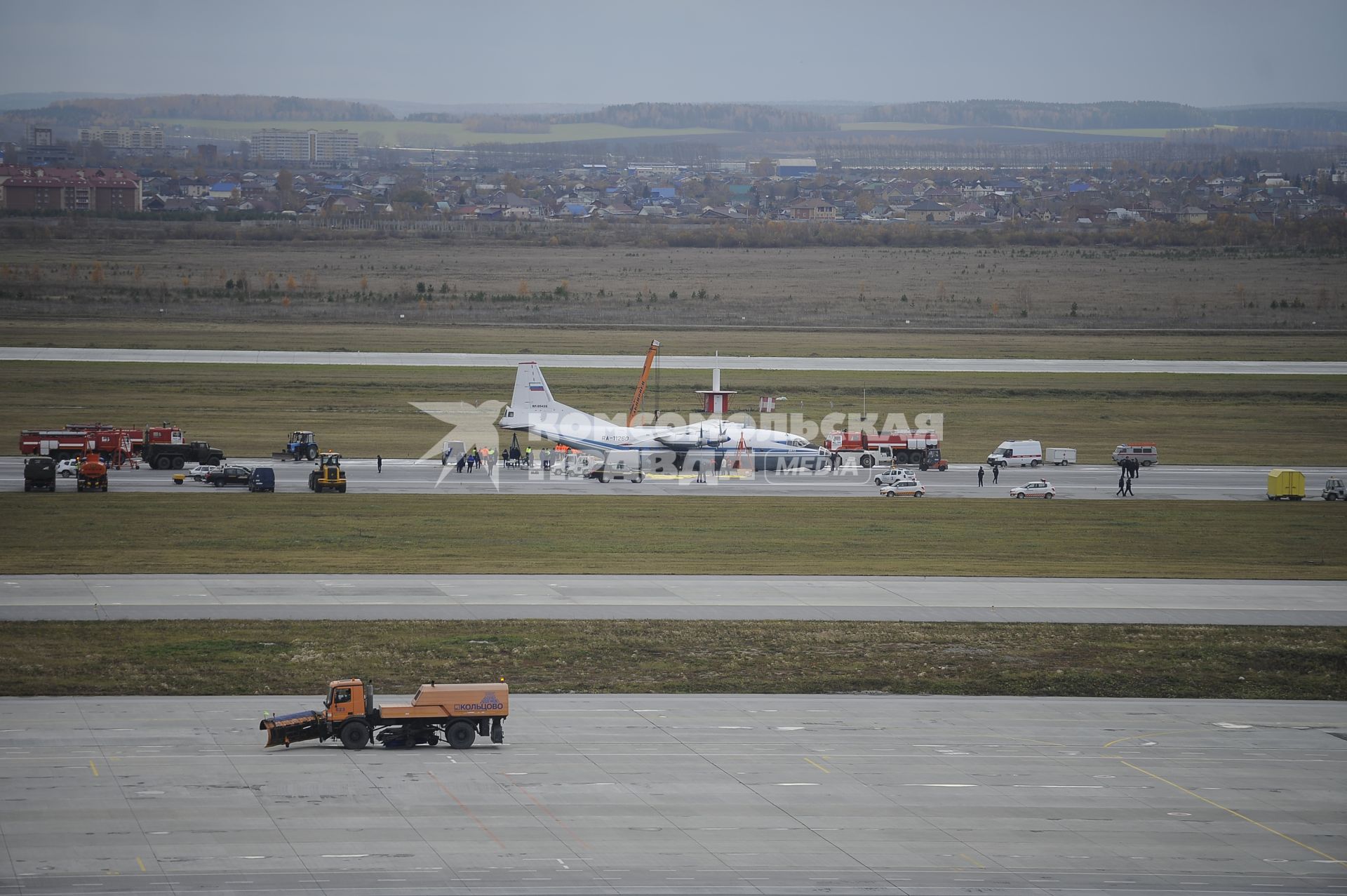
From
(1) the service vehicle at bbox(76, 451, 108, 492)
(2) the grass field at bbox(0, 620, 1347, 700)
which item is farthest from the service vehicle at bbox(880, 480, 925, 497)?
(1) the service vehicle at bbox(76, 451, 108, 492)

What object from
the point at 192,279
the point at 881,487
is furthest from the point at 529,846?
the point at 192,279

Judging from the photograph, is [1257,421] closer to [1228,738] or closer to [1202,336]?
[1202,336]

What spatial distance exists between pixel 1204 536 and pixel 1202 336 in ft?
277

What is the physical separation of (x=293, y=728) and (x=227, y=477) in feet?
122

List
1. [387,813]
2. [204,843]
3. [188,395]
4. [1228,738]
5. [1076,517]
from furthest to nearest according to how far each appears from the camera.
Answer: [188,395], [1076,517], [1228,738], [387,813], [204,843]

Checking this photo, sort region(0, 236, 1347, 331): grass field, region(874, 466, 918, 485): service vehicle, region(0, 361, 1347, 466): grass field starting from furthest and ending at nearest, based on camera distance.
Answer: region(0, 236, 1347, 331): grass field < region(0, 361, 1347, 466): grass field < region(874, 466, 918, 485): service vehicle

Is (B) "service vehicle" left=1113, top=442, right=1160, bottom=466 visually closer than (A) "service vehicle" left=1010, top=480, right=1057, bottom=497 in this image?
No

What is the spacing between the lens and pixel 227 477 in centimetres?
6288

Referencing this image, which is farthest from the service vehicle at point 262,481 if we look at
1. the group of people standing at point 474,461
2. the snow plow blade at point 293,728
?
the snow plow blade at point 293,728

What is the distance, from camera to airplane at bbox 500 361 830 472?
69625 mm

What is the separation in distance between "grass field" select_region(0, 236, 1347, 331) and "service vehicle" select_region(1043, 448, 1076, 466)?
58.7 metres

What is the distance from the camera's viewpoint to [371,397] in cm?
8956

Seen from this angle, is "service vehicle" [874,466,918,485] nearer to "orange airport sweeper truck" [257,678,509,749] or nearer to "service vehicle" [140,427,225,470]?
"service vehicle" [140,427,225,470]

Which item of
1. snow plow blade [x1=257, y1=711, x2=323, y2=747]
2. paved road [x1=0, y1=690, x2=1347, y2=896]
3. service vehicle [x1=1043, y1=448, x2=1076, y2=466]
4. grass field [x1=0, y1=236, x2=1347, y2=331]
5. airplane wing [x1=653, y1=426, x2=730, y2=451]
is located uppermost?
grass field [x1=0, y1=236, x2=1347, y2=331]
